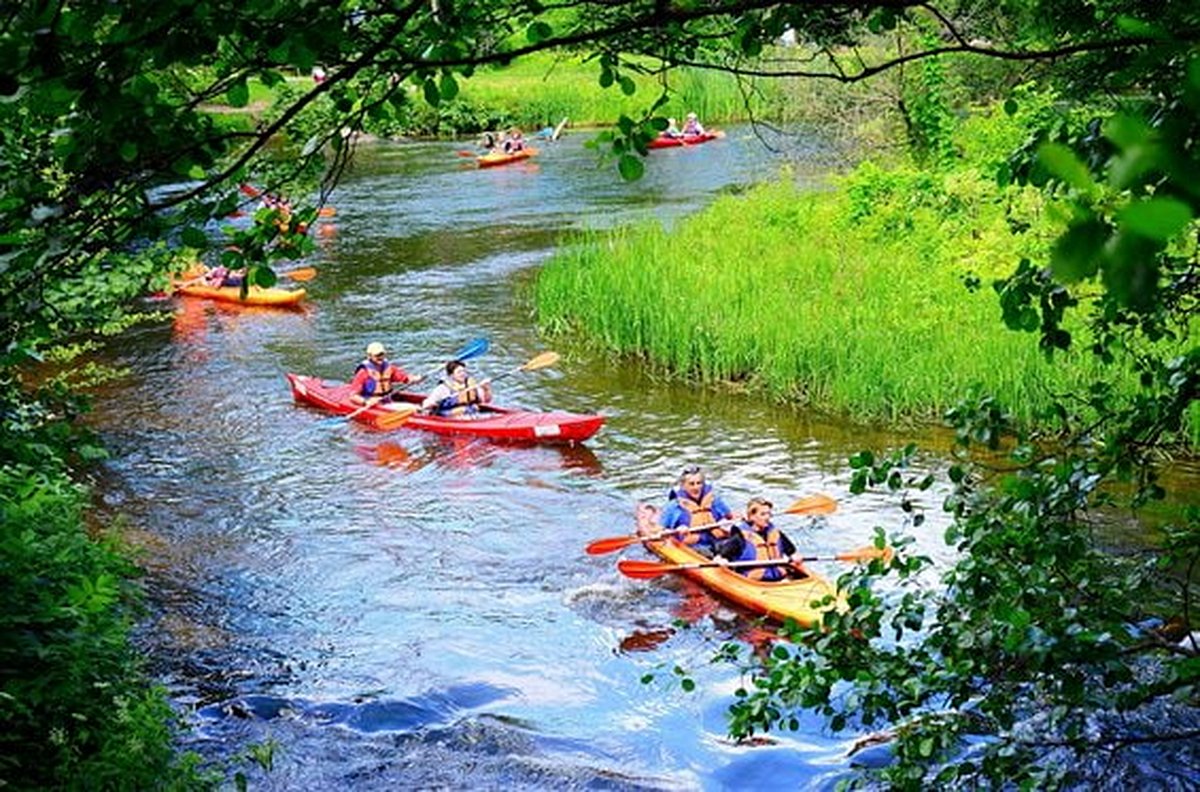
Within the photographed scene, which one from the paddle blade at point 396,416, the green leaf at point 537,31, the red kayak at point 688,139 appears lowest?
the paddle blade at point 396,416

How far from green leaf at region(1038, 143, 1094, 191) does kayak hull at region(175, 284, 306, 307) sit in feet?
56.6

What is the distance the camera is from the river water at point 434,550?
795cm

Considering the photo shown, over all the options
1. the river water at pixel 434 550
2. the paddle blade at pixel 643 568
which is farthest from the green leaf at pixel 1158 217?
the paddle blade at pixel 643 568

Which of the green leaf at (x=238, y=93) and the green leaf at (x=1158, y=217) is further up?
the green leaf at (x=238, y=93)

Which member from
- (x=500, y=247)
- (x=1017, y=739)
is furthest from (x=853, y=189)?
(x=1017, y=739)

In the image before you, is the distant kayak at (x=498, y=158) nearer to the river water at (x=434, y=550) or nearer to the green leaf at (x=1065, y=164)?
the river water at (x=434, y=550)

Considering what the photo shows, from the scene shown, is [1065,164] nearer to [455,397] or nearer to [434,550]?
[434,550]

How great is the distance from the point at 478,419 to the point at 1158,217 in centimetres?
1314

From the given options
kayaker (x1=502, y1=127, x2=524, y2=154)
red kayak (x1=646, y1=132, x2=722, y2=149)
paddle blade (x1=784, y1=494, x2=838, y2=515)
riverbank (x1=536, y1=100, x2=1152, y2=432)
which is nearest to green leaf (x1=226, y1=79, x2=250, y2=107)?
paddle blade (x1=784, y1=494, x2=838, y2=515)

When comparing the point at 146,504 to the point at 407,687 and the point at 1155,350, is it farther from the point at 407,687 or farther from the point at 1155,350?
the point at 1155,350

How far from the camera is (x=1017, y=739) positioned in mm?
3322

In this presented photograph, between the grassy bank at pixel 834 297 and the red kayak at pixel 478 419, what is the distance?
2.16m

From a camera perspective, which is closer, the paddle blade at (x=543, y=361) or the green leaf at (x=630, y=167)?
the green leaf at (x=630, y=167)

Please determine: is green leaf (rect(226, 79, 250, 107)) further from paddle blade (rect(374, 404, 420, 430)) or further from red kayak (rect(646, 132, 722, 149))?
red kayak (rect(646, 132, 722, 149))
